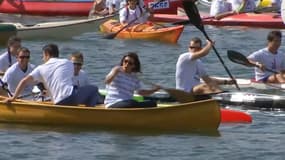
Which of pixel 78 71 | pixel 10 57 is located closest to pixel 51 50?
pixel 78 71

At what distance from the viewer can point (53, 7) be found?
30359mm

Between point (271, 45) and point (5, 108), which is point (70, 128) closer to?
point (5, 108)

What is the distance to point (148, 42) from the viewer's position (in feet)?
79.3

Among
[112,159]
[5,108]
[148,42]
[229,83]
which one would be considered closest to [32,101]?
[5,108]

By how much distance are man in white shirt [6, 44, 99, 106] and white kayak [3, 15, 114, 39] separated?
10.0m

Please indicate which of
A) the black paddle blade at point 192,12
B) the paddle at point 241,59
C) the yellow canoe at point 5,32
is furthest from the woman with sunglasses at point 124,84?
the yellow canoe at point 5,32

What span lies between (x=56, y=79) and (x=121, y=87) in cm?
83

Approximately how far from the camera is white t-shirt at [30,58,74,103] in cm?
1388

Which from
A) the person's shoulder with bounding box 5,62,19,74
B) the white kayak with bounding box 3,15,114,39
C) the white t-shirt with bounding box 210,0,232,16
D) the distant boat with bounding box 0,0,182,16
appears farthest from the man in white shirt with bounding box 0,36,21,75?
the distant boat with bounding box 0,0,182,16

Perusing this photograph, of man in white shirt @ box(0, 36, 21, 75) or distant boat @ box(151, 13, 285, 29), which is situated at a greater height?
man in white shirt @ box(0, 36, 21, 75)

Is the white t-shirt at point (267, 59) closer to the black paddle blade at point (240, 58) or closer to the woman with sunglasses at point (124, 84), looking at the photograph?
the black paddle blade at point (240, 58)

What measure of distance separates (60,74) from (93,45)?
34.5ft

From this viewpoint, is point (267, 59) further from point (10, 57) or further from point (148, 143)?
point (148, 143)

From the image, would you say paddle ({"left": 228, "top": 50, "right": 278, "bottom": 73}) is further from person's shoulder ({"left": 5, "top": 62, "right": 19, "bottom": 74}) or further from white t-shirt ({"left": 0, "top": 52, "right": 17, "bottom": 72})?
person's shoulder ({"left": 5, "top": 62, "right": 19, "bottom": 74})
